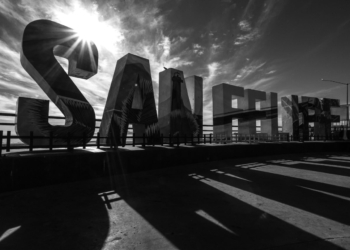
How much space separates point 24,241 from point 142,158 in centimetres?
577

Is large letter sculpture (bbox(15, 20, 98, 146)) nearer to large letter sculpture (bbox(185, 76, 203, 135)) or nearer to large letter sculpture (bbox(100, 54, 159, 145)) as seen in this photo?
large letter sculpture (bbox(100, 54, 159, 145))

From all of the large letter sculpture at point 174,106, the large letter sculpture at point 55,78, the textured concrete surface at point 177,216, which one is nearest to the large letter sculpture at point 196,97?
the large letter sculpture at point 174,106

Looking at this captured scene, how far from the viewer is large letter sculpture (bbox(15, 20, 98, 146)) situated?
24.5 ft

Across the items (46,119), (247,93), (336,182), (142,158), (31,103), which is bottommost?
(336,182)

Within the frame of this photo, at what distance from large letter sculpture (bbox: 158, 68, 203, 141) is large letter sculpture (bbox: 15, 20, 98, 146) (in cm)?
511

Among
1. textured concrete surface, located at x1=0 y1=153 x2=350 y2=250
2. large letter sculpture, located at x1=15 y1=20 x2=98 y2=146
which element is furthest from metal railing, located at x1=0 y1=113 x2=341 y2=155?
textured concrete surface, located at x1=0 y1=153 x2=350 y2=250

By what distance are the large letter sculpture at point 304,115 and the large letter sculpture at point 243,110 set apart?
9.91 ft

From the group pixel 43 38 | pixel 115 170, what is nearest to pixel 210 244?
pixel 115 170

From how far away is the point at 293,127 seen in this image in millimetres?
20891

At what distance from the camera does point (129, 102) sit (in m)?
10.7

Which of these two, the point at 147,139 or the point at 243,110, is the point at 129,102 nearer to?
the point at 147,139

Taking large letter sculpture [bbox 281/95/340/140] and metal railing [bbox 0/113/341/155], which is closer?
metal railing [bbox 0/113/341/155]

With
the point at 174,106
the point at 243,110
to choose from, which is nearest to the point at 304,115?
the point at 243,110

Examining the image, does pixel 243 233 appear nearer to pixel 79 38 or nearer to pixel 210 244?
pixel 210 244
